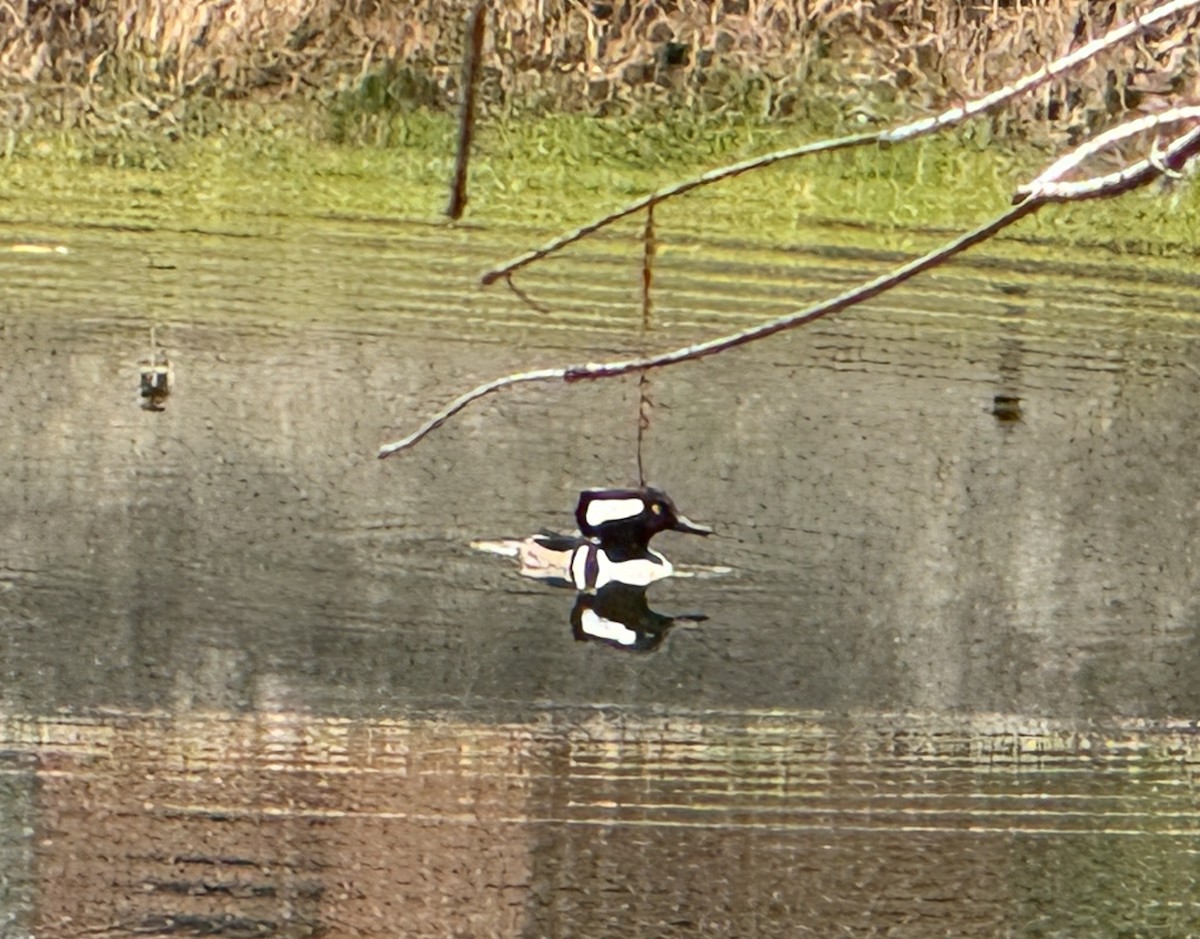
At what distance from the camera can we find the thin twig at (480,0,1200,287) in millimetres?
1126

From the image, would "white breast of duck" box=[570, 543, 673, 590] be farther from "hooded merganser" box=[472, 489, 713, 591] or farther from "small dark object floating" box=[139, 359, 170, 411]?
"small dark object floating" box=[139, 359, 170, 411]

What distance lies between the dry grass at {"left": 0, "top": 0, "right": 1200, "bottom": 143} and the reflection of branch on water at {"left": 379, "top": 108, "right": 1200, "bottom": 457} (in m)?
0.05

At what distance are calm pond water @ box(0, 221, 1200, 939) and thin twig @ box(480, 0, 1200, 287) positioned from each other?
2cm

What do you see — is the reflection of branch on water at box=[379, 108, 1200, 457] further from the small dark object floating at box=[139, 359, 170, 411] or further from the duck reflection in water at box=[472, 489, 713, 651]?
the small dark object floating at box=[139, 359, 170, 411]

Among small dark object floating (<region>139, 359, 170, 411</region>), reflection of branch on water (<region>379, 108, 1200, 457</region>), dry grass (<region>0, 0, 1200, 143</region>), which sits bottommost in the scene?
small dark object floating (<region>139, 359, 170, 411</region>)

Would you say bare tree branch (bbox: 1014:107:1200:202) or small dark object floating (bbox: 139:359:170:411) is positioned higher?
bare tree branch (bbox: 1014:107:1200:202)

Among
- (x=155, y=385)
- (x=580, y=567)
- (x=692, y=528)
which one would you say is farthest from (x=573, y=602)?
(x=155, y=385)

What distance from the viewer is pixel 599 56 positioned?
1126 mm

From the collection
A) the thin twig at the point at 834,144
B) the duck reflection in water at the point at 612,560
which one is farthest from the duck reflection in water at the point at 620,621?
the thin twig at the point at 834,144

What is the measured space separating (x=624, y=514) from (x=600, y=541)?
4 centimetres

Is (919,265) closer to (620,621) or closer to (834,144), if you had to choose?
(834,144)

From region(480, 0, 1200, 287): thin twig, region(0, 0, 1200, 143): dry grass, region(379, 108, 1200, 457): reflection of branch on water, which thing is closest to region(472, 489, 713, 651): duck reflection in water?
region(379, 108, 1200, 457): reflection of branch on water

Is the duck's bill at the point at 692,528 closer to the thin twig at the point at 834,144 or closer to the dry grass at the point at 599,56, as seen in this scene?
the thin twig at the point at 834,144

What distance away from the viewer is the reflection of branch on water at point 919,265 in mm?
1136
